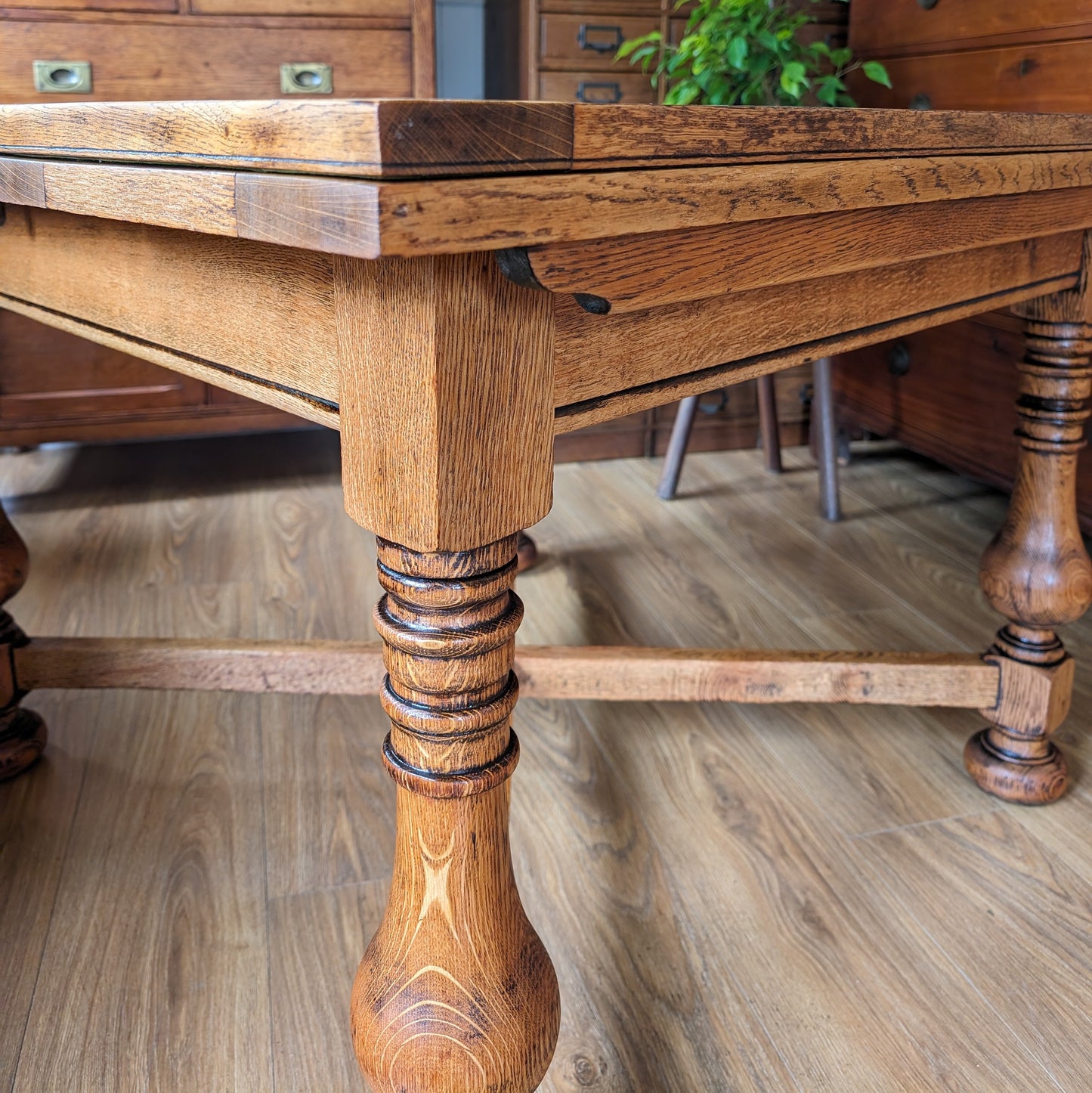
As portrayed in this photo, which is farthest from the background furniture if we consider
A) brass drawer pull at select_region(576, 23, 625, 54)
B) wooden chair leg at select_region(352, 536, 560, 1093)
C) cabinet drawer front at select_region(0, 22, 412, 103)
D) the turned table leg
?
wooden chair leg at select_region(352, 536, 560, 1093)

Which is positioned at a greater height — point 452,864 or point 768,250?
point 768,250

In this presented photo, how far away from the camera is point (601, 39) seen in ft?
6.52

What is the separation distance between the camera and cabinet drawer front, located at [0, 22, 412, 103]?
5.90 feet

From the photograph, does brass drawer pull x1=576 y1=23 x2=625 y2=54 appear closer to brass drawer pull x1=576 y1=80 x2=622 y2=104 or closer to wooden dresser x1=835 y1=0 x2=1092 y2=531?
brass drawer pull x1=576 y1=80 x2=622 y2=104

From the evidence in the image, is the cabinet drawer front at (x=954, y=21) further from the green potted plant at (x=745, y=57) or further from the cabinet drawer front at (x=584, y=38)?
the cabinet drawer front at (x=584, y=38)

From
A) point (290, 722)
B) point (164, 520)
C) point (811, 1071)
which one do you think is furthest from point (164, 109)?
point (164, 520)

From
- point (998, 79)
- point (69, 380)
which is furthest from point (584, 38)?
point (69, 380)

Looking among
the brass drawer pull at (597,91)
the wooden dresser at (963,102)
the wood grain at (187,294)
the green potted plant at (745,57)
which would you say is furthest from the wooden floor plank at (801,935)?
the brass drawer pull at (597,91)

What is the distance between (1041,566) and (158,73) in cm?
163

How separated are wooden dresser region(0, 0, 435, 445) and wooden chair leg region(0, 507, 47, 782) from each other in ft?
3.17

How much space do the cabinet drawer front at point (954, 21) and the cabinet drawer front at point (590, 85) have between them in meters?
0.39

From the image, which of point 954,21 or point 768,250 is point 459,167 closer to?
point 768,250

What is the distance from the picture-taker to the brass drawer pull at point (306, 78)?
1.91 meters

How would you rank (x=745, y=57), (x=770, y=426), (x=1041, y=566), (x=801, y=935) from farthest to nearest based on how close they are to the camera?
(x=770, y=426) < (x=745, y=57) < (x=1041, y=566) < (x=801, y=935)
